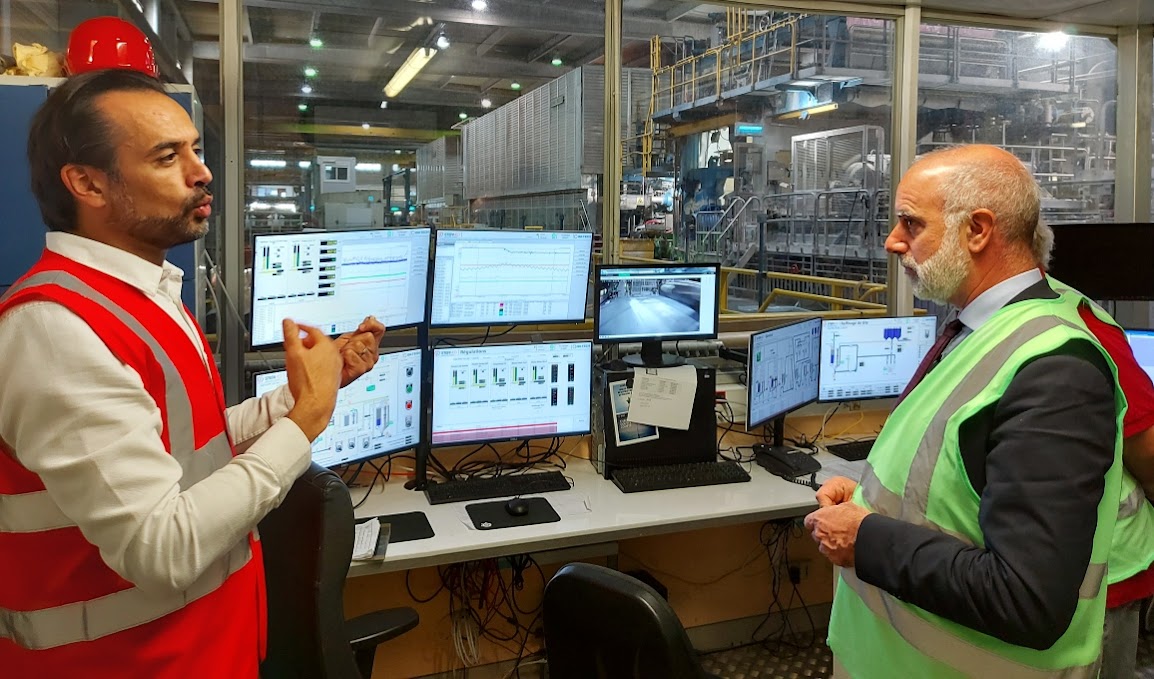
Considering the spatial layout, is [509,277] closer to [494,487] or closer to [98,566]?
[494,487]

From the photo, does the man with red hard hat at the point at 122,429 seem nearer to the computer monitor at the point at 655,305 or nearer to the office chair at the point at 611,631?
the office chair at the point at 611,631

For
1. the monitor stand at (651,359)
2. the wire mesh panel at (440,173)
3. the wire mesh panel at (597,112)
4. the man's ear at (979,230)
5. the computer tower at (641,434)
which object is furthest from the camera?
the wire mesh panel at (440,173)

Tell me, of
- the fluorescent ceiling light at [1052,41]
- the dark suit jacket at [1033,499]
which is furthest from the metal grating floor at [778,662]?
the fluorescent ceiling light at [1052,41]

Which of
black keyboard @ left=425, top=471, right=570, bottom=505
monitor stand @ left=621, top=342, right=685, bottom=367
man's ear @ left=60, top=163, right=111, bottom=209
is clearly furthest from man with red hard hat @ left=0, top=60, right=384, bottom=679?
monitor stand @ left=621, top=342, right=685, bottom=367

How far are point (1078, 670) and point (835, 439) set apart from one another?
199cm

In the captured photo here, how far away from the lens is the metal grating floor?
2836mm

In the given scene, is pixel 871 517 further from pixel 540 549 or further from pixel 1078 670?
pixel 540 549

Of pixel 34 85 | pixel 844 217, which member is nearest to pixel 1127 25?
pixel 844 217

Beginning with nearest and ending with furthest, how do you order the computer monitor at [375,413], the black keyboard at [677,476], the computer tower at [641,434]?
the computer monitor at [375,413]
the black keyboard at [677,476]
the computer tower at [641,434]

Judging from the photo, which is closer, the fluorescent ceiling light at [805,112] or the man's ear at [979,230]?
the man's ear at [979,230]

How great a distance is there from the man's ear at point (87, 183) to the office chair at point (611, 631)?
2.61 ft

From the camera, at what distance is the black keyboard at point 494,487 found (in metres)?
2.36

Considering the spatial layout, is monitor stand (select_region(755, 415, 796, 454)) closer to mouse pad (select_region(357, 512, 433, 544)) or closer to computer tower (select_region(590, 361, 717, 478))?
computer tower (select_region(590, 361, 717, 478))

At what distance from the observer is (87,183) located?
40.3 inches
